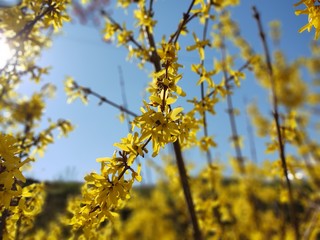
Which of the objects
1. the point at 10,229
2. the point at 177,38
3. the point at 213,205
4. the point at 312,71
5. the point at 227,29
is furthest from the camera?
the point at 312,71

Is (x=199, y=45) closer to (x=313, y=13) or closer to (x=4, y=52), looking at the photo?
(x=313, y=13)

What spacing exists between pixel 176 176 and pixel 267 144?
1.40 meters

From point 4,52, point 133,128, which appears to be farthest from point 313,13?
point 4,52

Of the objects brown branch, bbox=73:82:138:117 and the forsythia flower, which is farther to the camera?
brown branch, bbox=73:82:138:117

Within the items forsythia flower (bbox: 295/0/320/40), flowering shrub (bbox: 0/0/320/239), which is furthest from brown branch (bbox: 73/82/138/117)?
forsythia flower (bbox: 295/0/320/40)

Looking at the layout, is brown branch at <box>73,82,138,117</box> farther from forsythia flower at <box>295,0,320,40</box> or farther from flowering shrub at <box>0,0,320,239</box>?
forsythia flower at <box>295,0,320,40</box>

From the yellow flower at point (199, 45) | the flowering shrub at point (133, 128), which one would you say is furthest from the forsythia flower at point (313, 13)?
the yellow flower at point (199, 45)

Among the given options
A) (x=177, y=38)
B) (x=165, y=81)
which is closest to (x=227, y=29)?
(x=177, y=38)

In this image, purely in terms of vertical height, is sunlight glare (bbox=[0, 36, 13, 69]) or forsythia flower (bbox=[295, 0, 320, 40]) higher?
sunlight glare (bbox=[0, 36, 13, 69])

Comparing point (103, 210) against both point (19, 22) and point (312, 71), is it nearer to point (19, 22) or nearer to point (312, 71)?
point (19, 22)

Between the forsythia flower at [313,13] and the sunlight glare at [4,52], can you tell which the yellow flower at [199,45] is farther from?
the sunlight glare at [4,52]

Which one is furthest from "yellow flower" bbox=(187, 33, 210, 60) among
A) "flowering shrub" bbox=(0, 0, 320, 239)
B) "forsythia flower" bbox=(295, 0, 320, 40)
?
"forsythia flower" bbox=(295, 0, 320, 40)

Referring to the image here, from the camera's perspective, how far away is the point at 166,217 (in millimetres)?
14312

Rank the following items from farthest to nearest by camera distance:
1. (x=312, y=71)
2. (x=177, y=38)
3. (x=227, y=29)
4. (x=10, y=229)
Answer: (x=312, y=71) → (x=227, y=29) → (x=177, y=38) → (x=10, y=229)
